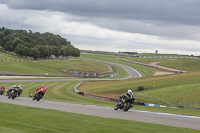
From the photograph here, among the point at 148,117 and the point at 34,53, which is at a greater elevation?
the point at 34,53

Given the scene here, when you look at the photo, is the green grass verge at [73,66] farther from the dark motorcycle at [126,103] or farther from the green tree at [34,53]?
the dark motorcycle at [126,103]

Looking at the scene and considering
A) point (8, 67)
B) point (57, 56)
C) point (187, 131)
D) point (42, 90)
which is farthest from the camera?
point (57, 56)

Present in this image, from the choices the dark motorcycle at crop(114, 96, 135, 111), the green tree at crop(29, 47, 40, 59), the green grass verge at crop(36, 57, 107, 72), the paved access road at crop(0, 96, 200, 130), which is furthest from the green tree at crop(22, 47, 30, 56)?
the dark motorcycle at crop(114, 96, 135, 111)

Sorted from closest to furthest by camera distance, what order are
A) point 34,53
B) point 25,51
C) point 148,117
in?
point 148,117, point 25,51, point 34,53

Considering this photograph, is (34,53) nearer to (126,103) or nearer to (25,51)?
(25,51)

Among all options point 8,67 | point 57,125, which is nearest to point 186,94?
point 57,125

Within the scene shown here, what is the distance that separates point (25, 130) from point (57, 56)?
170912 millimetres

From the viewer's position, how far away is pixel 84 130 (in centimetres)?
1208

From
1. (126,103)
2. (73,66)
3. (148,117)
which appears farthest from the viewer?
(73,66)

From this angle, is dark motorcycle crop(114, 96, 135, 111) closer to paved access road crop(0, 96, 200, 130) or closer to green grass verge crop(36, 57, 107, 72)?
paved access road crop(0, 96, 200, 130)

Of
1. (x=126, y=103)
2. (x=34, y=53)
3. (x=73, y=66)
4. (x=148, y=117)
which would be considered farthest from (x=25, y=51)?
(x=148, y=117)

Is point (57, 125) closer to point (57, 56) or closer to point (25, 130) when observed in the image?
point (25, 130)

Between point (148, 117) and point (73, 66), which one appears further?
point (73, 66)

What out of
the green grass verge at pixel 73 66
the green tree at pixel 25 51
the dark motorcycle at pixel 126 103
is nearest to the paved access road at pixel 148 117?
the dark motorcycle at pixel 126 103
